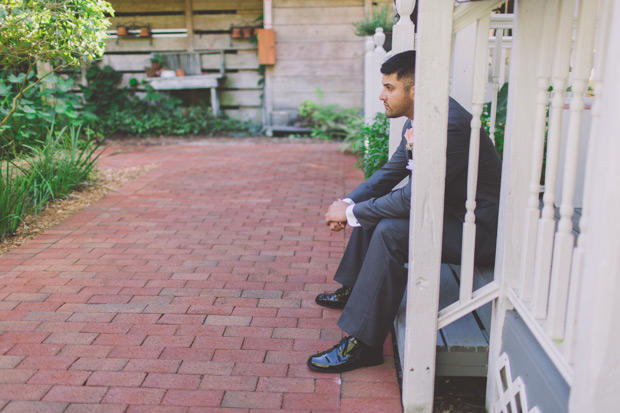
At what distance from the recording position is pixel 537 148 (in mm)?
1669

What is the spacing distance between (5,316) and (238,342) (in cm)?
121

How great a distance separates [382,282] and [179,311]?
118 centimetres

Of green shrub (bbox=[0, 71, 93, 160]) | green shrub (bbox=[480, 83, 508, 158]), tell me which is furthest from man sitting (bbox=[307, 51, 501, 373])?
green shrub (bbox=[0, 71, 93, 160])

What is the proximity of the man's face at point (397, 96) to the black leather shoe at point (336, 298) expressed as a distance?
3.06 feet

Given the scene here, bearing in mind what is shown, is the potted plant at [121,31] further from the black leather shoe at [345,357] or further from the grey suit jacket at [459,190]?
the black leather shoe at [345,357]

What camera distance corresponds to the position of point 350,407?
2.01 m

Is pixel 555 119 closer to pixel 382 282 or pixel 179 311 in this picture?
pixel 382 282

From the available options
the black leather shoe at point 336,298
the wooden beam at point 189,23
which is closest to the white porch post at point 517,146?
the black leather shoe at point 336,298

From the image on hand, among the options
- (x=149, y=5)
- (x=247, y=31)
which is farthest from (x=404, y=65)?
(x=149, y=5)

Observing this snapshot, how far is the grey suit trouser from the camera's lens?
211cm

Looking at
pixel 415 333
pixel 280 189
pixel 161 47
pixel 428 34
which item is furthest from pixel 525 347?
pixel 161 47

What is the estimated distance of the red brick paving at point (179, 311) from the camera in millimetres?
2105

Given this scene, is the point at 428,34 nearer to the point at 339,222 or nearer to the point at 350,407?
the point at 339,222

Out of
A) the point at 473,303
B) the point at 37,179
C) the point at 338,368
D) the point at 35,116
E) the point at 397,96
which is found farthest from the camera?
the point at 35,116
